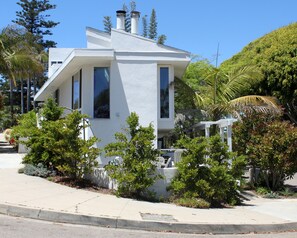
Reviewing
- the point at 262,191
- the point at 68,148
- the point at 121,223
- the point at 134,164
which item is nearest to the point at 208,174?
the point at 134,164

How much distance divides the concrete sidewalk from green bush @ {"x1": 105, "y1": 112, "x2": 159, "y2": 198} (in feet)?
1.52

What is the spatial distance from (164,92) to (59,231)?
9.63 meters

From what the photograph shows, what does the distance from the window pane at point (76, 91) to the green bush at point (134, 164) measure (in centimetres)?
545

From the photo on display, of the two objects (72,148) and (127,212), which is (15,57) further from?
(127,212)

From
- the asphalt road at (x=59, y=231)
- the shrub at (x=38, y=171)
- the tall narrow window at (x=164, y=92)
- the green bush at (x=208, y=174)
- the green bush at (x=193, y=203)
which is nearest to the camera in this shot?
the asphalt road at (x=59, y=231)

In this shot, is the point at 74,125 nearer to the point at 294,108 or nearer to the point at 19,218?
the point at 19,218

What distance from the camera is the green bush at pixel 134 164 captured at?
10805mm

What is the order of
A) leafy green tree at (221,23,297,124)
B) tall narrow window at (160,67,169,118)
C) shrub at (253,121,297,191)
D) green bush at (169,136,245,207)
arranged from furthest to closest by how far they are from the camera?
leafy green tree at (221,23,297,124) < tall narrow window at (160,67,169,118) < shrub at (253,121,297,191) < green bush at (169,136,245,207)

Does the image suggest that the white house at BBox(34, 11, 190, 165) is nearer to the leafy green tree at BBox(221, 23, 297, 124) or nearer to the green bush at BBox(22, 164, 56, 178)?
the green bush at BBox(22, 164, 56, 178)

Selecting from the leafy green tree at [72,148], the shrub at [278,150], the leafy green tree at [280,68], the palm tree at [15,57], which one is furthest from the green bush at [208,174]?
the palm tree at [15,57]

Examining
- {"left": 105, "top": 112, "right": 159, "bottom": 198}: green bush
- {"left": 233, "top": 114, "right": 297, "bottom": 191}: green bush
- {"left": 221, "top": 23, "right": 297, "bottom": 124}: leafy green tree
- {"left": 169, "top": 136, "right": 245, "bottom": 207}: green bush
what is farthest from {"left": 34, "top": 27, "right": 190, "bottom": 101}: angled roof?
{"left": 221, "top": 23, "right": 297, "bottom": 124}: leafy green tree

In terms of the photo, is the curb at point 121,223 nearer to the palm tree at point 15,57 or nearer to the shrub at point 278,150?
the shrub at point 278,150

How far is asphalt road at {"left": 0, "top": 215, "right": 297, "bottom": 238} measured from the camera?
701 cm

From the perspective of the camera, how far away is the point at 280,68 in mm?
24719
